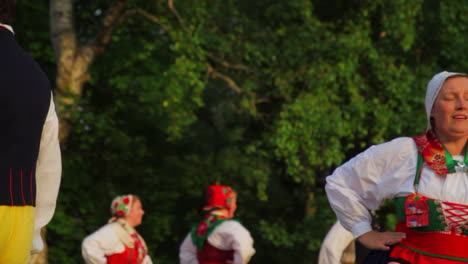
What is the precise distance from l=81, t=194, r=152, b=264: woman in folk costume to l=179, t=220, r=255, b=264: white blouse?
1.97ft

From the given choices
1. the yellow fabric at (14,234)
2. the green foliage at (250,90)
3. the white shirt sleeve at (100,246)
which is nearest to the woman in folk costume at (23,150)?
the yellow fabric at (14,234)

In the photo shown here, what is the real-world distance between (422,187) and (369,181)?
0.88 ft

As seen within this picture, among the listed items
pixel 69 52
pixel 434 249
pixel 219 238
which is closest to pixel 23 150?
pixel 434 249

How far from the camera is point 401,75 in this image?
1380 cm

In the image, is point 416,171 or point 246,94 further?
point 246,94

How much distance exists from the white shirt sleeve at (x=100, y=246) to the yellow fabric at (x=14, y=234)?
6.23 m

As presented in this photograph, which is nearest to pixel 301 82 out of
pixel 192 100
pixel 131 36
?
pixel 192 100

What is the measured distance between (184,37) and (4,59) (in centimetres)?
1004

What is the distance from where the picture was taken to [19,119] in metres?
3.07

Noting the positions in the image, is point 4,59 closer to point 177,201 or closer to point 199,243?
point 199,243

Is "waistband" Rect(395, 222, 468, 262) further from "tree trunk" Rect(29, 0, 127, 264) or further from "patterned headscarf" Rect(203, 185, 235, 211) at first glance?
"tree trunk" Rect(29, 0, 127, 264)

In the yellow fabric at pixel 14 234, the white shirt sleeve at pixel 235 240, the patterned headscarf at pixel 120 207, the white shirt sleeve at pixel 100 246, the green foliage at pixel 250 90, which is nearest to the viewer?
the yellow fabric at pixel 14 234

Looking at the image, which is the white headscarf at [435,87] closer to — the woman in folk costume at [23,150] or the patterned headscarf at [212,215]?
the woman in folk costume at [23,150]

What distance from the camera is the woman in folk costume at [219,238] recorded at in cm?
870
